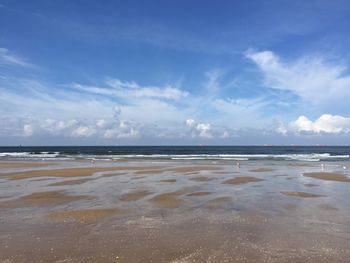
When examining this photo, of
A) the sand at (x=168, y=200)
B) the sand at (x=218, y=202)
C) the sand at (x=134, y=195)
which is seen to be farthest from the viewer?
the sand at (x=134, y=195)

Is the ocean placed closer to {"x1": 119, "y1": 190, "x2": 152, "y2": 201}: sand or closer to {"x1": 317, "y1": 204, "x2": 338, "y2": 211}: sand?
{"x1": 119, "y1": 190, "x2": 152, "y2": 201}: sand

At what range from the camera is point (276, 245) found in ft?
29.6

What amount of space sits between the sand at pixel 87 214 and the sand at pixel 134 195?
268 cm

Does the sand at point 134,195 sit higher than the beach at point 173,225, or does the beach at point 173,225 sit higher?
the sand at point 134,195

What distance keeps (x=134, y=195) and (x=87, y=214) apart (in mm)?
4772

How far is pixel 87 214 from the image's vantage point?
41.5 ft

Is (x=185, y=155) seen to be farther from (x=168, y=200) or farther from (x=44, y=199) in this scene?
(x=44, y=199)

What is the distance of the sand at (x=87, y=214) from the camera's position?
465 inches

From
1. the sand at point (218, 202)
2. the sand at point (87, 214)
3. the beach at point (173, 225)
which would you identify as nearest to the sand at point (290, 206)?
the beach at point (173, 225)

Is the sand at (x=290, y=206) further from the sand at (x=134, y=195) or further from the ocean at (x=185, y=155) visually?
the ocean at (x=185, y=155)

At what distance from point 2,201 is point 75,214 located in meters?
4.99

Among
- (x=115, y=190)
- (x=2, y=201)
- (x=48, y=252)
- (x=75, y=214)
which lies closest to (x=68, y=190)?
(x=115, y=190)

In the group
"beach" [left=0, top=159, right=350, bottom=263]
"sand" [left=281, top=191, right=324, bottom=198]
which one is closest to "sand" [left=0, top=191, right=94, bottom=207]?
"beach" [left=0, top=159, right=350, bottom=263]

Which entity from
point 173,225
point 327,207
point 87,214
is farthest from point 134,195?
point 327,207
